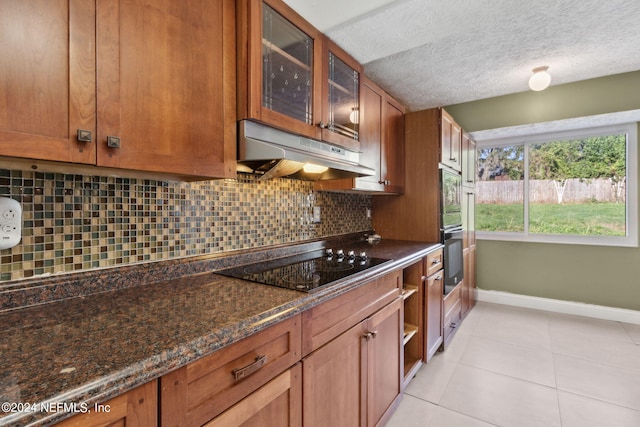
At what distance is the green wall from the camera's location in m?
2.86

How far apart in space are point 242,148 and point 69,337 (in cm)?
83

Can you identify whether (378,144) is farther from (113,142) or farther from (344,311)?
(113,142)

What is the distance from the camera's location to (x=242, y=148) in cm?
124

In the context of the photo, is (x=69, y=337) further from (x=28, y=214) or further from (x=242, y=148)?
(x=242, y=148)

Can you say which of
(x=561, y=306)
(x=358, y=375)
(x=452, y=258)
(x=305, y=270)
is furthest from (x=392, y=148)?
(x=561, y=306)

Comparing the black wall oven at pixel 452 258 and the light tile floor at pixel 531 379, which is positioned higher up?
the black wall oven at pixel 452 258

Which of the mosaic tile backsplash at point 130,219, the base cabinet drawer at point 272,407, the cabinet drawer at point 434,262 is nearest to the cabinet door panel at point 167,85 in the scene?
the mosaic tile backsplash at point 130,219

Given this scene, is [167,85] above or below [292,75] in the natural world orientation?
below

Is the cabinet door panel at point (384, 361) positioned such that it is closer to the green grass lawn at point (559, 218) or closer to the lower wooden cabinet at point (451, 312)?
the lower wooden cabinet at point (451, 312)

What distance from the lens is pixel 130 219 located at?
1.19m

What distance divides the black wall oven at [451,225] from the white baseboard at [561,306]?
107cm

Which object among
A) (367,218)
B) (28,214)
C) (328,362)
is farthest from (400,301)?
(28,214)

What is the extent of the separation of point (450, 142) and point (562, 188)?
1.85 meters

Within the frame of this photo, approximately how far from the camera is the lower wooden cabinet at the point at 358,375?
3.69 ft
